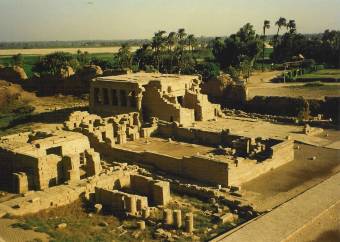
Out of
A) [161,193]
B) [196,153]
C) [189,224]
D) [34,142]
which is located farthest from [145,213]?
[196,153]

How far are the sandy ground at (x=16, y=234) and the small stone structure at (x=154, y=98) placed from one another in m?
19.9

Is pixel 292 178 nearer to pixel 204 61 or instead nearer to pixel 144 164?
pixel 144 164

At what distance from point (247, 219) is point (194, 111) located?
62.4ft

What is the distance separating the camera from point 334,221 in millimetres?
18906

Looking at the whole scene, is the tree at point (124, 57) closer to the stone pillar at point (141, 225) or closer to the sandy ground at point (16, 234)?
the stone pillar at point (141, 225)

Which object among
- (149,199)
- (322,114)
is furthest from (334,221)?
(322,114)

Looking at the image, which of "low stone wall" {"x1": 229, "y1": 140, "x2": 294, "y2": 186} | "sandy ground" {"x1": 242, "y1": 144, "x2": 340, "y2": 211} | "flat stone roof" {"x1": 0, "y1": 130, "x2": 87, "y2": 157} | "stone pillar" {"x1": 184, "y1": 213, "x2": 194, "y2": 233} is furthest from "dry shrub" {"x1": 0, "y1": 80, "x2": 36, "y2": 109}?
"stone pillar" {"x1": 184, "y1": 213, "x2": 194, "y2": 233}

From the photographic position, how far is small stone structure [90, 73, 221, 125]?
3628 centimetres

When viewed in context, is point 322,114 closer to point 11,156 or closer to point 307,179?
point 307,179

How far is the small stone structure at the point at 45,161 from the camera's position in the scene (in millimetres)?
22422

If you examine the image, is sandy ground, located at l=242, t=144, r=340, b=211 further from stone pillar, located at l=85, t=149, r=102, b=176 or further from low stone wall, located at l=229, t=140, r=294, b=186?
stone pillar, located at l=85, t=149, r=102, b=176

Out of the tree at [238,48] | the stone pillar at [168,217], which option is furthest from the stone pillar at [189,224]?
the tree at [238,48]

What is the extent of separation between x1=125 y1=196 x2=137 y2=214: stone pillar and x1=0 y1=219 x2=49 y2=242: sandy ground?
4129mm

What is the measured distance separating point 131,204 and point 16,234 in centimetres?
503
